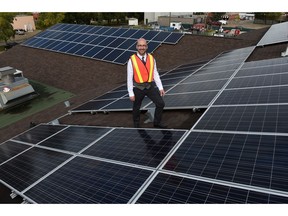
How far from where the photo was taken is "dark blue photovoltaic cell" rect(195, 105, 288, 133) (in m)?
5.31

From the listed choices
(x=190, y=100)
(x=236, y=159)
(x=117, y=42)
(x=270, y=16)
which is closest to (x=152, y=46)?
(x=117, y=42)

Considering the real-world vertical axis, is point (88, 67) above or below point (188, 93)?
below

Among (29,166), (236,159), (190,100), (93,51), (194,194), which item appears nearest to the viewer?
(194,194)

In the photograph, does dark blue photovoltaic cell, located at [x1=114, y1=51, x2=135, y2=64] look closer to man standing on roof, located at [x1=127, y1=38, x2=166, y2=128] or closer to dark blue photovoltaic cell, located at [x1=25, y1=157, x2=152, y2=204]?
man standing on roof, located at [x1=127, y1=38, x2=166, y2=128]

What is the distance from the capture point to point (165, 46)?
70.8ft

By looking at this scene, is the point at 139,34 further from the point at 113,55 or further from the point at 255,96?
the point at 255,96

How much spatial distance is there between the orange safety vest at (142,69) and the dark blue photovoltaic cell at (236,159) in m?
2.56

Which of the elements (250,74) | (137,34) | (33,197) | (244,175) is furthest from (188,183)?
(137,34)

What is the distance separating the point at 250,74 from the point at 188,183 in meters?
7.06

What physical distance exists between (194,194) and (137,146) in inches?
98.8

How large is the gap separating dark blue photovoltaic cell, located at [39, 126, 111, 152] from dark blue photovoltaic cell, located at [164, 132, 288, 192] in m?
3.43

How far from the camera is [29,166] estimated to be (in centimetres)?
693

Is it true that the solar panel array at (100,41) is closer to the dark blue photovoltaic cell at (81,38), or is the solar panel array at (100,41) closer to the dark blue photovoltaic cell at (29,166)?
the dark blue photovoltaic cell at (81,38)

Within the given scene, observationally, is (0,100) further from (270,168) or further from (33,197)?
(270,168)
